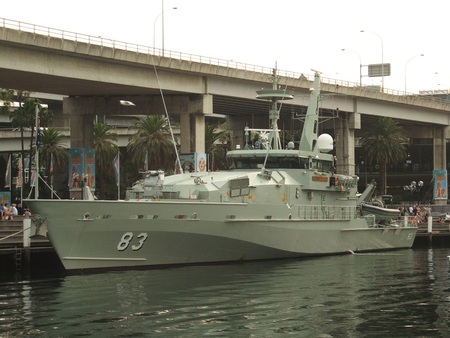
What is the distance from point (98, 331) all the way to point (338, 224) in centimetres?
2321

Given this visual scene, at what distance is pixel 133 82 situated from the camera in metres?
59.8

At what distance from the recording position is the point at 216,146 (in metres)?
91.8

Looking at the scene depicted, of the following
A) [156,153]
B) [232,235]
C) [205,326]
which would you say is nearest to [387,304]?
[205,326]

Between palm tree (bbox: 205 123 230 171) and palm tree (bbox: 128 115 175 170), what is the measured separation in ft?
18.8

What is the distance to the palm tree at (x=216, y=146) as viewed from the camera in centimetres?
8531

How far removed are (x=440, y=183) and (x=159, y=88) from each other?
31769mm

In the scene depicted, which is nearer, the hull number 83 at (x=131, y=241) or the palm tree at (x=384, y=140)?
the hull number 83 at (x=131, y=241)

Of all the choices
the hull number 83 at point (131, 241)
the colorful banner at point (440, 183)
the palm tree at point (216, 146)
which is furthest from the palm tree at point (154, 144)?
the hull number 83 at point (131, 241)

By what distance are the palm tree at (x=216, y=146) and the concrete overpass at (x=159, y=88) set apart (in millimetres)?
2452

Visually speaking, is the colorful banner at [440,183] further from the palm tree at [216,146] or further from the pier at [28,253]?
the pier at [28,253]

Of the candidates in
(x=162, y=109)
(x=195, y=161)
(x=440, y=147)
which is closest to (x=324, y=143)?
(x=195, y=161)

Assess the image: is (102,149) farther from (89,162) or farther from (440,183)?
(440,183)

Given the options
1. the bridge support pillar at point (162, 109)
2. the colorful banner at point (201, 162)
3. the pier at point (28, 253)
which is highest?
the bridge support pillar at point (162, 109)

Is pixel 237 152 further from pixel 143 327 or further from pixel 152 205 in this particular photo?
pixel 143 327
